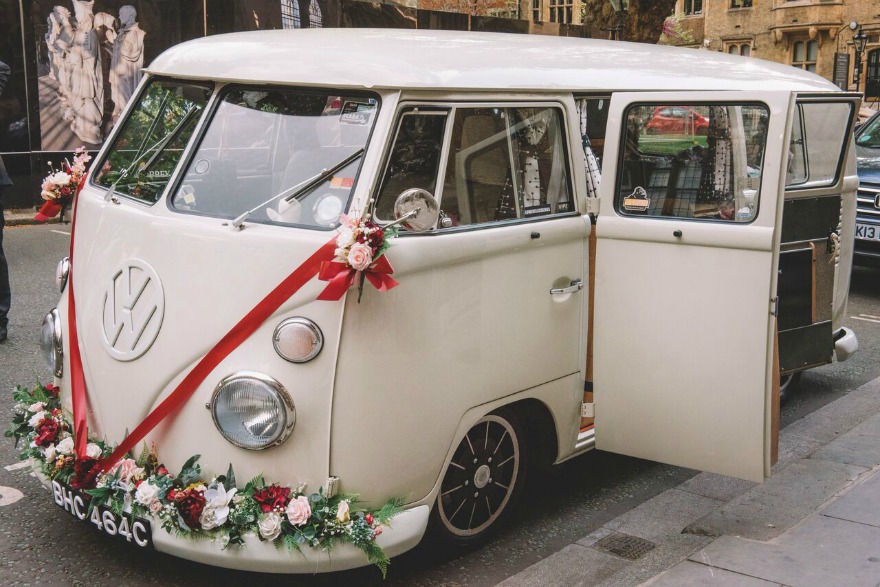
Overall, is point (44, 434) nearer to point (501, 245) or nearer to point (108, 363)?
point (108, 363)

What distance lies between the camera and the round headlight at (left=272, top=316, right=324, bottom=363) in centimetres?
369

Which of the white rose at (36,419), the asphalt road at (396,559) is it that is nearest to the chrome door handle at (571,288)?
the asphalt road at (396,559)

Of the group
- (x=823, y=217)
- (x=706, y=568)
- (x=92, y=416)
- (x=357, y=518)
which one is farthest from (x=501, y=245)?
(x=823, y=217)

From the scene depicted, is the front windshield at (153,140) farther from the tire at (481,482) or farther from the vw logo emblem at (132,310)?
the tire at (481,482)

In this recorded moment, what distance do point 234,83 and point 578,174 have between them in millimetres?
1613

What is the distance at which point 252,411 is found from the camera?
12.2ft

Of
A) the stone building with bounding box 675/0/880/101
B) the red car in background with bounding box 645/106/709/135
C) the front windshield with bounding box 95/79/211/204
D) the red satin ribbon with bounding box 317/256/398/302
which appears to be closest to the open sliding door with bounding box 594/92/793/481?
the red car in background with bounding box 645/106/709/135

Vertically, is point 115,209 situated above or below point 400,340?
above

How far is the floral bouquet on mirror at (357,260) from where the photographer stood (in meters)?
3.53

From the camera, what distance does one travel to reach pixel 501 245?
13.9 feet

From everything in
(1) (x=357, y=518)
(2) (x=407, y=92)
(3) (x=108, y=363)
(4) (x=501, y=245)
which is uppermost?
(2) (x=407, y=92)

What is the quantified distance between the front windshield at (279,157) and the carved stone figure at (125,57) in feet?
39.0

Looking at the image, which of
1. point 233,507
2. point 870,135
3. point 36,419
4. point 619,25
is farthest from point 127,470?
point 619,25

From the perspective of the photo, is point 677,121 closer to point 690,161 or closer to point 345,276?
point 690,161
